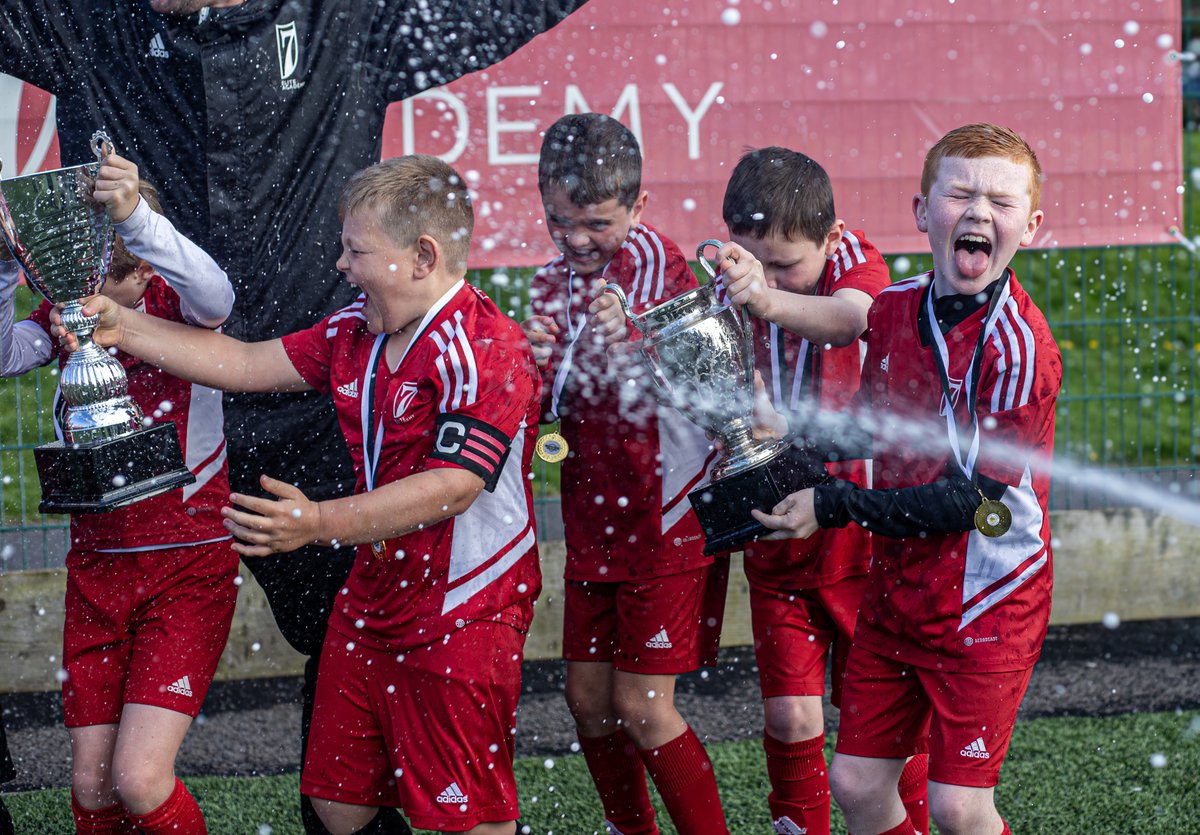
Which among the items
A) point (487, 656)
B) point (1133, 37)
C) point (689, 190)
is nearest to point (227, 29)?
point (487, 656)

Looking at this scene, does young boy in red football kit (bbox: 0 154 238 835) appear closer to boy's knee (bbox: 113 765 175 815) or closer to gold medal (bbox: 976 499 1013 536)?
boy's knee (bbox: 113 765 175 815)

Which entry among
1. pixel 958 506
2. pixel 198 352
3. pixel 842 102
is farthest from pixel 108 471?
pixel 842 102

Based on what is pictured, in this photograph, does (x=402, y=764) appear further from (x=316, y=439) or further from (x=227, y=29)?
(x=227, y=29)

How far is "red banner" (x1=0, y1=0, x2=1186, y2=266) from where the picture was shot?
5.66 metres

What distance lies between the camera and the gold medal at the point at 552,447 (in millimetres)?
3473

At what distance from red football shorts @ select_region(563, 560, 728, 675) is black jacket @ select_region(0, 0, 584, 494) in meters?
0.75

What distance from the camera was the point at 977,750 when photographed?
2963mm

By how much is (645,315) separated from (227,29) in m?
1.40

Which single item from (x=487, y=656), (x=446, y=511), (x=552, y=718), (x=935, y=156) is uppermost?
(x=935, y=156)

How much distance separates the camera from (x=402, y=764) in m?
3.02

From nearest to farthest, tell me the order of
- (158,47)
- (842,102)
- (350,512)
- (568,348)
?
(350,512) < (568,348) < (158,47) < (842,102)

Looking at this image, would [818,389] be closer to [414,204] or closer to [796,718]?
[796,718]

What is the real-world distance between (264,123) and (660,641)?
1676 mm

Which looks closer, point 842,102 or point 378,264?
point 378,264
